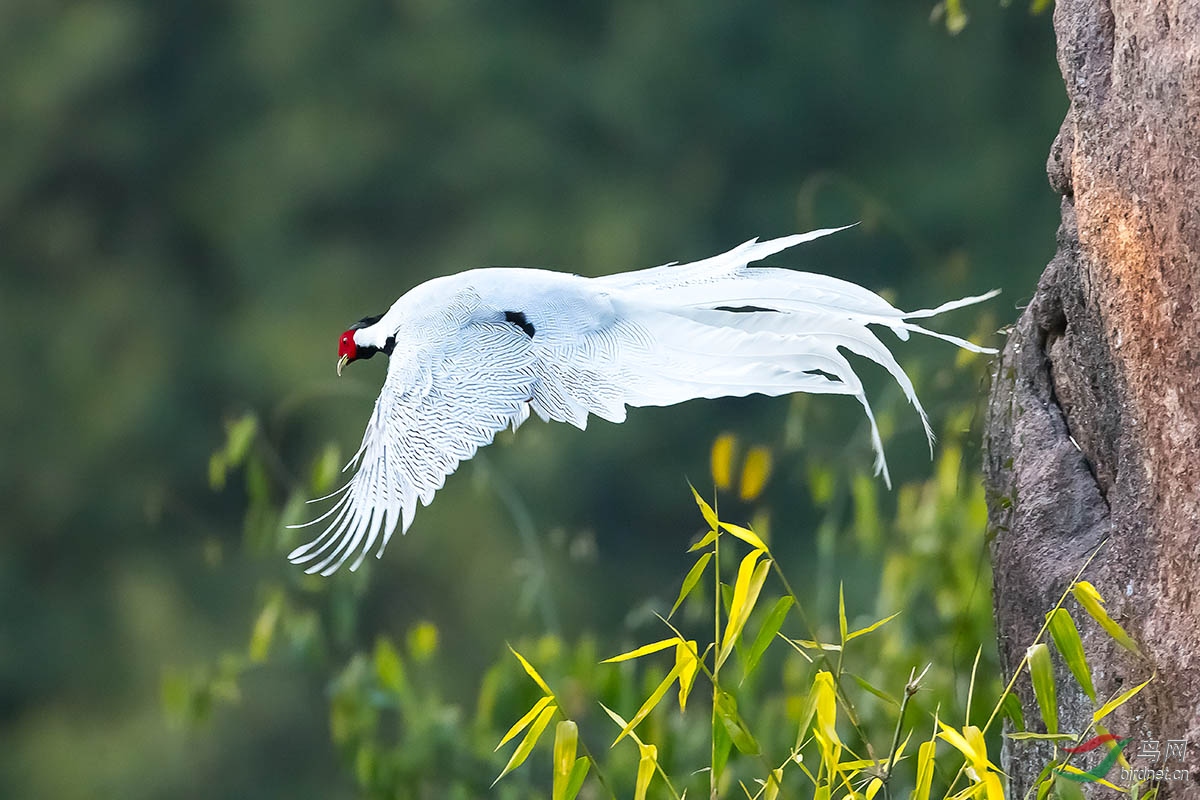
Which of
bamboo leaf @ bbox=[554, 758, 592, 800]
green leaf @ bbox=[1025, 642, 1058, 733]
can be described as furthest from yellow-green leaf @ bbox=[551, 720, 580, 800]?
green leaf @ bbox=[1025, 642, 1058, 733]

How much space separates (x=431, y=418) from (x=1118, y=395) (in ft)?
1.49

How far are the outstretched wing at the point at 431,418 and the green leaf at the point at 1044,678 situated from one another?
1.24ft

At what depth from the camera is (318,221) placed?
13.3ft

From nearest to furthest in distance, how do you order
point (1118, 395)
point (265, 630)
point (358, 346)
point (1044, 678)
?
point (1044, 678) → point (1118, 395) → point (358, 346) → point (265, 630)

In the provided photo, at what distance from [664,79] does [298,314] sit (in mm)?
1158

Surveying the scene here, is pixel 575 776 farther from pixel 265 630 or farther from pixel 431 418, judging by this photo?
pixel 265 630

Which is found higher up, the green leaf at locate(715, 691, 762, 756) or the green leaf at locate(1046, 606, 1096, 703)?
the green leaf at locate(1046, 606, 1096, 703)

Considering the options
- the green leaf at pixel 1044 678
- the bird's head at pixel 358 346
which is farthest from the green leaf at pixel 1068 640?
the bird's head at pixel 358 346

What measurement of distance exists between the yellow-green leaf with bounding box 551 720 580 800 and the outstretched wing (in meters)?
0.19

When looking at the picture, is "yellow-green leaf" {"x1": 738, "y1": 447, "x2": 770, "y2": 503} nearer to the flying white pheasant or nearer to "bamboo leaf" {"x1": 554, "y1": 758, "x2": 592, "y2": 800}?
the flying white pheasant

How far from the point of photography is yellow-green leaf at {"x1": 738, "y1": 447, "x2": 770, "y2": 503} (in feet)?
5.00

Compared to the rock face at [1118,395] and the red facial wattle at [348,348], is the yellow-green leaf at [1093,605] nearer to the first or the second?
the rock face at [1118,395]

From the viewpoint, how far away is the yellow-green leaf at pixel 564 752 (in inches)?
34.3

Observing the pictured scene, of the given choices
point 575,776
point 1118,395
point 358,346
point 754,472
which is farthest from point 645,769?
point 754,472
